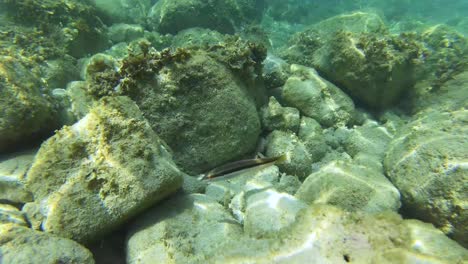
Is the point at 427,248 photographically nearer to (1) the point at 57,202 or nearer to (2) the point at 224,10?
(1) the point at 57,202

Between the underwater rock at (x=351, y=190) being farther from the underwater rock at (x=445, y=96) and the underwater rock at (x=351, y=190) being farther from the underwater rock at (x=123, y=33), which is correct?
the underwater rock at (x=123, y=33)

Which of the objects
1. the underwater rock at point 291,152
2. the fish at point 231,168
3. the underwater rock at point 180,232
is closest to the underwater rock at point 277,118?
the underwater rock at point 291,152

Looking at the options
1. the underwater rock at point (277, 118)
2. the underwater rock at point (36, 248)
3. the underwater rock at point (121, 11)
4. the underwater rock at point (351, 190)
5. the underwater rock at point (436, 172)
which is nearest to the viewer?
the underwater rock at point (36, 248)

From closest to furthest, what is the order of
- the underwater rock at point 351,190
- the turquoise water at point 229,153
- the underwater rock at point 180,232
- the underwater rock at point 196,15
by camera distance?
the turquoise water at point 229,153
the underwater rock at point 180,232
the underwater rock at point 351,190
the underwater rock at point 196,15

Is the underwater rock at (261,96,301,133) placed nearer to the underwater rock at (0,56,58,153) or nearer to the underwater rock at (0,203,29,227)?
the underwater rock at (0,56,58,153)

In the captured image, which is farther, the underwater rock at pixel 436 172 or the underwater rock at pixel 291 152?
the underwater rock at pixel 291 152

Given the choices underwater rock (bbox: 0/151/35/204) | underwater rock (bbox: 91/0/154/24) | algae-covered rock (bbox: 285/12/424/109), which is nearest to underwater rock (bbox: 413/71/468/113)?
algae-covered rock (bbox: 285/12/424/109)

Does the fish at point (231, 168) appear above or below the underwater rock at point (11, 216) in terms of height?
below
